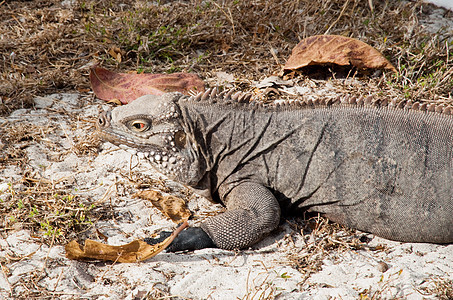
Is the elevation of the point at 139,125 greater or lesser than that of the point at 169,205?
greater

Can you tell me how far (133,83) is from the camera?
5.68 metres

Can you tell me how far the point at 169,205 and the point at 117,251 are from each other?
886mm

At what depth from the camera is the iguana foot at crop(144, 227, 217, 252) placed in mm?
3889

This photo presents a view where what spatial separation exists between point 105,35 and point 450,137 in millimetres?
4667

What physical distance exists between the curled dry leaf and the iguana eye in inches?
99.7

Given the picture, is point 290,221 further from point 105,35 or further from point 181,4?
point 181,4

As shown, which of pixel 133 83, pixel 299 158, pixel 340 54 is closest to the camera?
pixel 299 158

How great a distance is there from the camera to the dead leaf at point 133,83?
5.62 meters

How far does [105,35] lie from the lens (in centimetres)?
655

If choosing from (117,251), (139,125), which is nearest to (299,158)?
Result: (139,125)

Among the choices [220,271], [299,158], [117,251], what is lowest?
[220,271]

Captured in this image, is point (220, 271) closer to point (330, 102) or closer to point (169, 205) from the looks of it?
point (169, 205)

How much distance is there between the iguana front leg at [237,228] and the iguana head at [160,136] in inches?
20.5

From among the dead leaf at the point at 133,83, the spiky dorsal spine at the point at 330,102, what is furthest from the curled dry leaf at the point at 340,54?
the spiky dorsal spine at the point at 330,102
